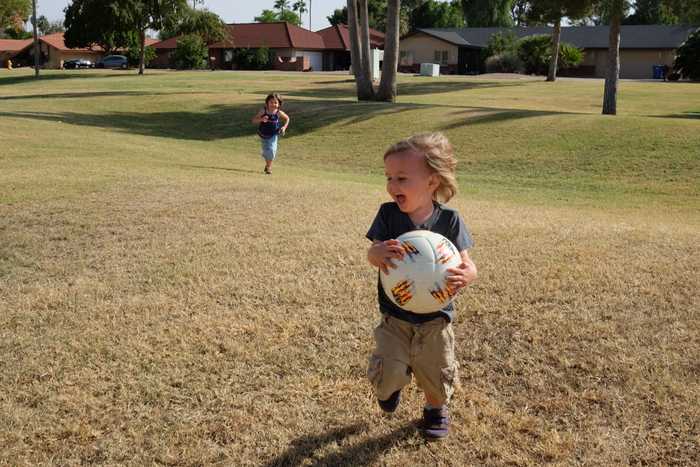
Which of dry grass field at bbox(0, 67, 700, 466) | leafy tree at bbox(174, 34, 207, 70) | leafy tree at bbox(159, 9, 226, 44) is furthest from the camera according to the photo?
leafy tree at bbox(174, 34, 207, 70)

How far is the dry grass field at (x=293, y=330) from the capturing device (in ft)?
13.2

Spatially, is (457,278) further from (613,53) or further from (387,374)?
(613,53)

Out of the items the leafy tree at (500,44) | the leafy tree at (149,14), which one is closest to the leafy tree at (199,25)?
the leafy tree at (149,14)

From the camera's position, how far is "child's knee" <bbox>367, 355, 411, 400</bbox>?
144 inches

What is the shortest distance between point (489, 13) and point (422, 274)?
4017 inches

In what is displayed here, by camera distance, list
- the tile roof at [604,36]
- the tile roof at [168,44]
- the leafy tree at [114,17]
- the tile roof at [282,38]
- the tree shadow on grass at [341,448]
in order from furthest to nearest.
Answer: the tile roof at [168,44], the tile roof at [282,38], the tile roof at [604,36], the leafy tree at [114,17], the tree shadow on grass at [341,448]

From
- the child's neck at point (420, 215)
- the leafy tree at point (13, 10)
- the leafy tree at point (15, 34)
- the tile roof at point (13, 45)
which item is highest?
the leafy tree at point (15, 34)

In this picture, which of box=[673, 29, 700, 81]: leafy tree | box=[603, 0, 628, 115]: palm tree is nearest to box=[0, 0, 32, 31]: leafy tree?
box=[673, 29, 700, 81]: leafy tree

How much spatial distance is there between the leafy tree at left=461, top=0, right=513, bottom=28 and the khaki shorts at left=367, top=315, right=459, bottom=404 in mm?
101020

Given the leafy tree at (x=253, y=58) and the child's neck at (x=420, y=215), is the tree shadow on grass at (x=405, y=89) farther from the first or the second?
the child's neck at (x=420, y=215)

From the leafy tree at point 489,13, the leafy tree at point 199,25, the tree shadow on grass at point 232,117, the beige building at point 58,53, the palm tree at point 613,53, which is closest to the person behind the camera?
the tree shadow on grass at point 232,117

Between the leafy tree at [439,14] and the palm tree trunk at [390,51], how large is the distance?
227ft

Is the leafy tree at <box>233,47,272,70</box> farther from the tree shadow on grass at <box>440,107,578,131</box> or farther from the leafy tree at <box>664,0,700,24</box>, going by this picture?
the leafy tree at <box>664,0,700,24</box>

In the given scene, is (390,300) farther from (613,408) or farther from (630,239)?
(630,239)
